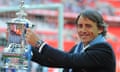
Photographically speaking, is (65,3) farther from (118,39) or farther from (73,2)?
(118,39)

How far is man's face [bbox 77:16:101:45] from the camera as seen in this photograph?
204 centimetres

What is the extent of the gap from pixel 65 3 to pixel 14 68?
10.9m

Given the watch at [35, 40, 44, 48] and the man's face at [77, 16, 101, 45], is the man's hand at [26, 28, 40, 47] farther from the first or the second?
the man's face at [77, 16, 101, 45]

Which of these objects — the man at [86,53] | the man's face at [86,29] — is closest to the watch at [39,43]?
the man at [86,53]

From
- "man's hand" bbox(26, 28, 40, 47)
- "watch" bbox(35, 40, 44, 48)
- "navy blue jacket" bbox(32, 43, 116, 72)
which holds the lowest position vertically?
"navy blue jacket" bbox(32, 43, 116, 72)

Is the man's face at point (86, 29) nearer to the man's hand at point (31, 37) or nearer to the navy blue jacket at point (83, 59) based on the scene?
the navy blue jacket at point (83, 59)

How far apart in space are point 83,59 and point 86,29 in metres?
0.14

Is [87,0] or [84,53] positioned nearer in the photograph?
[84,53]

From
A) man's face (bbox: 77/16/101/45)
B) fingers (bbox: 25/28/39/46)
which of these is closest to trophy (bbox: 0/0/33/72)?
fingers (bbox: 25/28/39/46)

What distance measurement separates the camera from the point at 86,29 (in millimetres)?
2039

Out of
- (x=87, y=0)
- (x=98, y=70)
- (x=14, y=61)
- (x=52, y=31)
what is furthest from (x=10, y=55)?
(x=87, y=0)

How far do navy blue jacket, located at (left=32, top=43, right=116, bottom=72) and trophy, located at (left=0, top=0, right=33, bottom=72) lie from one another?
88 mm

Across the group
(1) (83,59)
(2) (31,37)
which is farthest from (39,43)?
(1) (83,59)

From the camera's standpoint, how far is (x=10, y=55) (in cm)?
197
